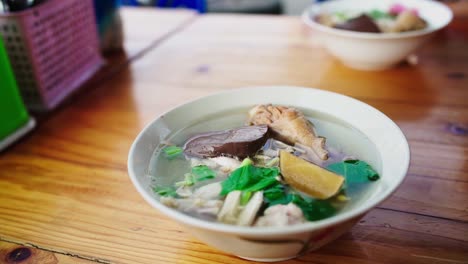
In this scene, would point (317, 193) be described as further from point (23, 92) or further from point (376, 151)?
point (23, 92)

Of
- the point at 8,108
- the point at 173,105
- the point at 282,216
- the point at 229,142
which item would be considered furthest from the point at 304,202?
the point at 8,108

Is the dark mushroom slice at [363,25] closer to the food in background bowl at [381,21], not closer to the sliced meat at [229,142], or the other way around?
the food in background bowl at [381,21]

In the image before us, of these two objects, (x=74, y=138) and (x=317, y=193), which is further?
(x=74, y=138)

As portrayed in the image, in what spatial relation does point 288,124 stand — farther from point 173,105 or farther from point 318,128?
point 173,105

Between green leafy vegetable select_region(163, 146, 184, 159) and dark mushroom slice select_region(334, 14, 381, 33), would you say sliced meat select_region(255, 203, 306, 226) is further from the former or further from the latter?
dark mushroom slice select_region(334, 14, 381, 33)

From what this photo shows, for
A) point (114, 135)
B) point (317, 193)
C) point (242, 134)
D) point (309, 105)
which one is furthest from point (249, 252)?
point (114, 135)

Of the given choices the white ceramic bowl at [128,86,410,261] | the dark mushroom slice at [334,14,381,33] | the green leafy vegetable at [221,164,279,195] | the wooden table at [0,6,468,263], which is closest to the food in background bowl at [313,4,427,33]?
the dark mushroom slice at [334,14,381,33]
